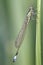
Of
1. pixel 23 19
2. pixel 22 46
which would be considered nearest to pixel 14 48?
pixel 22 46

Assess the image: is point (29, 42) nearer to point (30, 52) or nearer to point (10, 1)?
point (30, 52)

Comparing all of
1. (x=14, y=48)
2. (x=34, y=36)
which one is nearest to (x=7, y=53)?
(x=14, y=48)

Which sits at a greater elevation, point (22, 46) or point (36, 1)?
point (36, 1)

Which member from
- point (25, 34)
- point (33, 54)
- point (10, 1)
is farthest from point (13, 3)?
point (33, 54)

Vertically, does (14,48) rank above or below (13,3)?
below

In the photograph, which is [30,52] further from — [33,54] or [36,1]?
[36,1]
